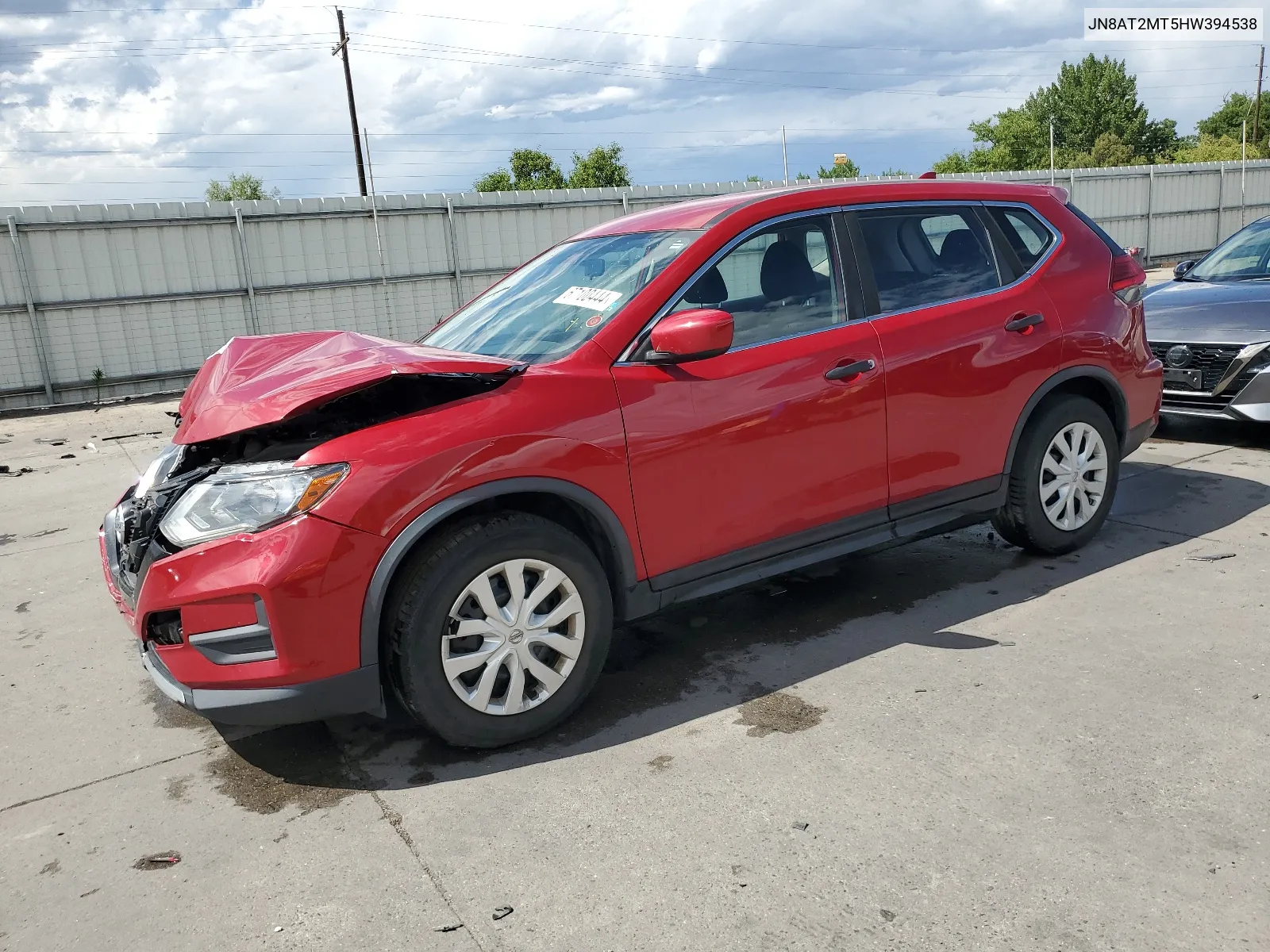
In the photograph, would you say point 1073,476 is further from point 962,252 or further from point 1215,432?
point 1215,432

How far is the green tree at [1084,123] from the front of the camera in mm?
83812

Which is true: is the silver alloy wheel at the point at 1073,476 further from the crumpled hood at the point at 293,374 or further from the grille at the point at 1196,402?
the crumpled hood at the point at 293,374

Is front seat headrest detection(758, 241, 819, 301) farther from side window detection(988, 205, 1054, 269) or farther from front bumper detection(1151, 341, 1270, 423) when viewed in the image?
front bumper detection(1151, 341, 1270, 423)

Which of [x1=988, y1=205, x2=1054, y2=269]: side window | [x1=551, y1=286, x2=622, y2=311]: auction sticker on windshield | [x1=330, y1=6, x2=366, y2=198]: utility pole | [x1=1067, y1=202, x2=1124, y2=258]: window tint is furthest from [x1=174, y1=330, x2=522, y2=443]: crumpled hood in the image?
[x1=330, y1=6, x2=366, y2=198]: utility pole

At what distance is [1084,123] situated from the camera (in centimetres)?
8550

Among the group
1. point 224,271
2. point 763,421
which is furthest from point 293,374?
point 224,271

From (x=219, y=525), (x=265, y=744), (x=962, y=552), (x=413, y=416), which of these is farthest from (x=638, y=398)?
(x=962, y=552)

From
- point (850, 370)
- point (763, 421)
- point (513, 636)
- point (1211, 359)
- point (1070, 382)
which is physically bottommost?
point (513, 636)

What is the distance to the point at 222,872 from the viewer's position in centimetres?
274

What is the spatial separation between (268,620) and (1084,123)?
96.4m

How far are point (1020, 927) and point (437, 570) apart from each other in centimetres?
181

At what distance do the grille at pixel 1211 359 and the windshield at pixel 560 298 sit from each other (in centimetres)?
414

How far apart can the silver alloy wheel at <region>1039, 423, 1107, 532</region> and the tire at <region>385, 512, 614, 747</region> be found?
7.89 ft

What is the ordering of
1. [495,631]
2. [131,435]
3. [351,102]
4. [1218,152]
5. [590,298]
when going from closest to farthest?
1. [495,631]
2. [590,298]
3. [131,435]
4. [351,102]
5. [1218,152]
